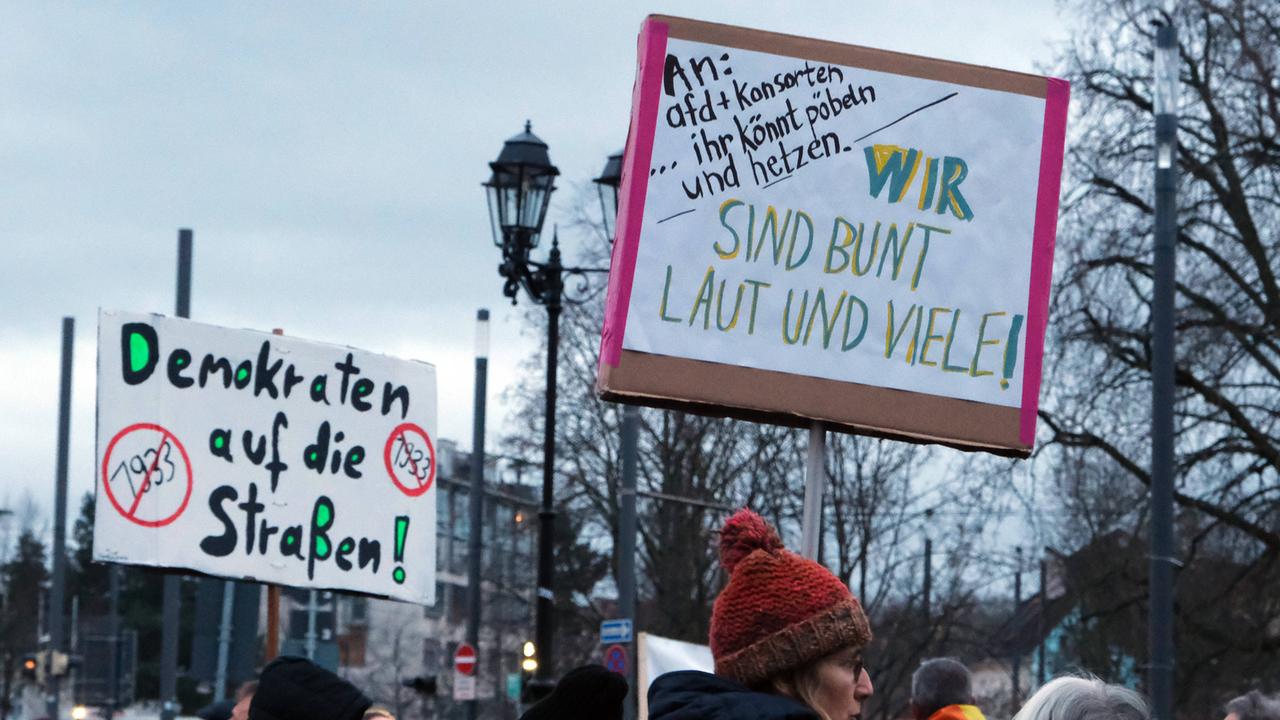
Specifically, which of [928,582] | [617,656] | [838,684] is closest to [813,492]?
[838,684]

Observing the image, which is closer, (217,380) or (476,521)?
(217,380)

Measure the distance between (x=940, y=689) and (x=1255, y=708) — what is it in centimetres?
149

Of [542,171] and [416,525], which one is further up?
[542,171]

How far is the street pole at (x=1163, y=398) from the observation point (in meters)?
14.1

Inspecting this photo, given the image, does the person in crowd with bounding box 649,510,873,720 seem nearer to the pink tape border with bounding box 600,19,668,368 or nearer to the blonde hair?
the blonde hair

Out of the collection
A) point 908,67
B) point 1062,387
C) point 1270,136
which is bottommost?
point 908,67

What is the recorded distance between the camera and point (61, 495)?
36.0m

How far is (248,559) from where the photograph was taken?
8.93 m

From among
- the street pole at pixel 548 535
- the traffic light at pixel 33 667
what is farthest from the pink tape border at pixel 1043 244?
the traffic light at pixel 33 667

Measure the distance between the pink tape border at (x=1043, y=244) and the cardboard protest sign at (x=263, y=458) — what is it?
15.3ft

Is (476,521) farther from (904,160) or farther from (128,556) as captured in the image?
(904,160)

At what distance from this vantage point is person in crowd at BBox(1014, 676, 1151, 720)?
383 cm

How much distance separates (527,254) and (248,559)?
24.5 feet

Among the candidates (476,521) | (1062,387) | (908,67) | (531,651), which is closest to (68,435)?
(476,521)
